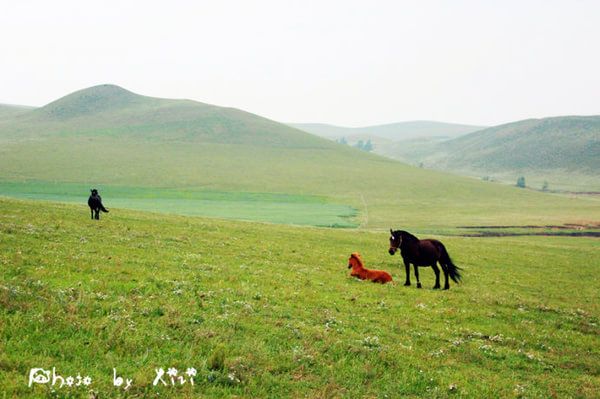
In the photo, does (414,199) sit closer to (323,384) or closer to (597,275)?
(597,275)

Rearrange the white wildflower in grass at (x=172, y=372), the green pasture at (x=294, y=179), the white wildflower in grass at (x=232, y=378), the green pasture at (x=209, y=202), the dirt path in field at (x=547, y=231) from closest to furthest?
the white wildflower in grass at (x=172, y=372)
the white wildflower in grass at (x=232, y=378)
the dirt path in field at (x=547, y=231)
the green pasture at (x=209, y=202)
the green pasture at (x=294, y=179)

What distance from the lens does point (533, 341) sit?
532 inches

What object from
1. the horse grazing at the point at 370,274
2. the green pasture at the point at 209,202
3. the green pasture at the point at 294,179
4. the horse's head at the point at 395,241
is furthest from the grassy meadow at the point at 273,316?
the green pasture at the point at 294,179

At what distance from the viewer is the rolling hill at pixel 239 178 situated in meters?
77.8

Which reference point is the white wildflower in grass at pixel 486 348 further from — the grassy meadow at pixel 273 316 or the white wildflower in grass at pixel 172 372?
the white wildflower in grass at pixel 172 372

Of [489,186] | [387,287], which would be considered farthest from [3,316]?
[489,186]

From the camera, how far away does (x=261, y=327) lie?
11203 millimetres

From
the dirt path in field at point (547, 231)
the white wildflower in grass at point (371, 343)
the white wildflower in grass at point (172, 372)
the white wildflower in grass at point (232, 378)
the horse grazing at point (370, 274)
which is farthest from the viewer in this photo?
the dirt path in field at point (547, 231)

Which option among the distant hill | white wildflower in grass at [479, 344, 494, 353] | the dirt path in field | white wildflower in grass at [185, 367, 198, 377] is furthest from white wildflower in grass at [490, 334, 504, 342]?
the distant hill

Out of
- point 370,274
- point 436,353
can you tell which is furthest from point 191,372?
point 370,274

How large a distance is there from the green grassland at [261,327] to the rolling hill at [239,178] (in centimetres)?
4433

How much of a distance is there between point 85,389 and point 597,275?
110 feet

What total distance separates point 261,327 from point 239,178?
344ft

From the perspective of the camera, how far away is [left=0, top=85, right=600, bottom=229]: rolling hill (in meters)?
77.8
